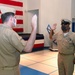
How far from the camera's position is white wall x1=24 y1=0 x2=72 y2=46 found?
8.66 metres

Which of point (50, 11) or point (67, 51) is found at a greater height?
point (50, 11)

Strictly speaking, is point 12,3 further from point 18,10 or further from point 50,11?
point 50,11

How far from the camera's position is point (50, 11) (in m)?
8.74

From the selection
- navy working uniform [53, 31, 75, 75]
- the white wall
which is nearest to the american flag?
the white wall

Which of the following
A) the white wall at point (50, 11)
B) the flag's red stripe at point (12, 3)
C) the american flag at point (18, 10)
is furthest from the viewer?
the white wall at point (50, 11)

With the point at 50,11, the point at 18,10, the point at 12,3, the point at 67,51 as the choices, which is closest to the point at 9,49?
the point at 67,51

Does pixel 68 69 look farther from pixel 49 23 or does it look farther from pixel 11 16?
pixel 49 23

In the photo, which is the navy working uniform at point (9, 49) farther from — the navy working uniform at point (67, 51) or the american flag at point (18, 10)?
the american flag at point (18, 10)

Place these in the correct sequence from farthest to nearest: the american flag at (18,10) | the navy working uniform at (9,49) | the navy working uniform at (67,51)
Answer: the american flag at (18,10), the navy working uniform at (67,51), the navy working uniform at (9,49)

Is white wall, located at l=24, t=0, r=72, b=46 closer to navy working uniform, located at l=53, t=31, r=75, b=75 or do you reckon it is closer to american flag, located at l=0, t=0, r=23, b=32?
american flag, located at l=0, t=0, r=23, b=32

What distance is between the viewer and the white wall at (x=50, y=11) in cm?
866

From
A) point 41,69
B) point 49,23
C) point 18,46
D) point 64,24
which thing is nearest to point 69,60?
point 64,24

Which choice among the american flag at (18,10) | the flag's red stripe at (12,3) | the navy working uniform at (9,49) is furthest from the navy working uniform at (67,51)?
the american flag at (18,10)

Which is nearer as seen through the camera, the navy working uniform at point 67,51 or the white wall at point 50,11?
the navy working uniform at point 67,51
